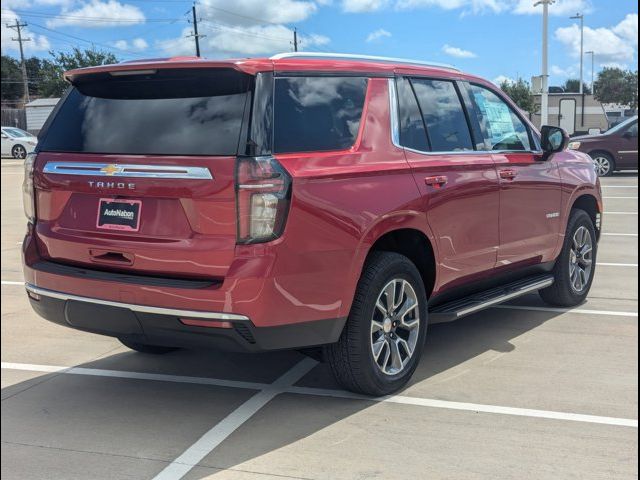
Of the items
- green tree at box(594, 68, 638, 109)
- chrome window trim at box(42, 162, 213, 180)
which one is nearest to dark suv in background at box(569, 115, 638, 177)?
chrome window trim at box(42, 162, 213, 180)

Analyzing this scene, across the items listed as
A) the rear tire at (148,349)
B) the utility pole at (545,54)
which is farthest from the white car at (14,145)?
the rear tire at (148,349)

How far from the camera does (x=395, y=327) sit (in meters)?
4.22

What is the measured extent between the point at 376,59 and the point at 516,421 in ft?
7.49

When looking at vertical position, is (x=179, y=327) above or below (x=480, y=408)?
above

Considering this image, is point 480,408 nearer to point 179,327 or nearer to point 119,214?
point 179,327

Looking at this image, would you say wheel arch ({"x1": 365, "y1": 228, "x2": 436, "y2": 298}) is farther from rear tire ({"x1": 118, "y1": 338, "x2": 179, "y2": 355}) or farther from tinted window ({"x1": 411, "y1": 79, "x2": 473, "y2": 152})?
rear tire ({"x1": 118, "y1": 338, "x2": 179, "y2": 355})

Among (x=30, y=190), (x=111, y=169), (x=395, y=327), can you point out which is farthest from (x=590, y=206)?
(x=30, y=190)

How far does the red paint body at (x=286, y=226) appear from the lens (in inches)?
134

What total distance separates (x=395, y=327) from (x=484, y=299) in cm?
97

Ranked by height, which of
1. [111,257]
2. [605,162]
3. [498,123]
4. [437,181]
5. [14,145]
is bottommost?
[605,162]

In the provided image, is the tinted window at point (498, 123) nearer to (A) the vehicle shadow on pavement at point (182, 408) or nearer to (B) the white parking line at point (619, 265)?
(A) the vehicle shadow on pavement at point (182, 408)

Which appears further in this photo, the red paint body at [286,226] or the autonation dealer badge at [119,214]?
the autonation dealer badge at [119,214]

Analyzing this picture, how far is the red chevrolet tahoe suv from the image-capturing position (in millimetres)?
3418

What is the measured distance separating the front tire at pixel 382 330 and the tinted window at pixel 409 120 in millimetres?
735
